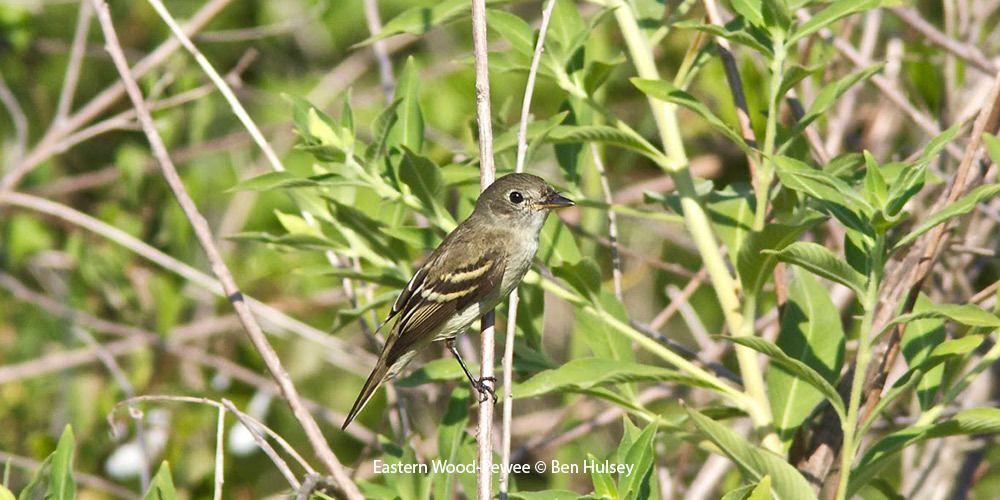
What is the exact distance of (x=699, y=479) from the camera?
14.5ft

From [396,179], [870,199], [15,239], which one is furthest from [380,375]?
[15,239]

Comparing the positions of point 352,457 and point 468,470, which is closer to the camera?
point 468,470

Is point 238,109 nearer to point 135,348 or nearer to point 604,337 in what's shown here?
point 604,337

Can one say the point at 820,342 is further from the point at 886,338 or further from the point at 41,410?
Answer: the point at 41,410

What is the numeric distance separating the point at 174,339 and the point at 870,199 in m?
4.25

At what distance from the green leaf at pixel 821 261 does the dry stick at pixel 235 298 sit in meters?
1.29

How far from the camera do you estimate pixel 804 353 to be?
12.0ft

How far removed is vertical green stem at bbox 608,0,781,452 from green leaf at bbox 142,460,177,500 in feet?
5.77

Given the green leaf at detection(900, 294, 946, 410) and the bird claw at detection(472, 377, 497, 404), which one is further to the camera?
the green leaf at detection(900, 294, 946, 410)

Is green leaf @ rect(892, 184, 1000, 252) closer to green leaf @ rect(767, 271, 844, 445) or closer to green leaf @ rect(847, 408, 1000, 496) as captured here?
green leaf @ rect(847, 408, 1000, 496)

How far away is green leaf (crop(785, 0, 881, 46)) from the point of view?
336 centimetres

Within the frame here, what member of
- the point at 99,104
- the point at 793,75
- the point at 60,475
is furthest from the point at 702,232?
the point at 99,104

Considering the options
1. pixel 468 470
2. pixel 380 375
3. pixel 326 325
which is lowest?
pixel 468 470

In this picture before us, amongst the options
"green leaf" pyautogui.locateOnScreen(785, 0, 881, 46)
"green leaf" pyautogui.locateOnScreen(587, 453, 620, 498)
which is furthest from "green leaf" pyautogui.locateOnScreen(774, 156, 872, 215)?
"green leaf" pyautogui.locateOnScreen(587, 453, 620, 498)
